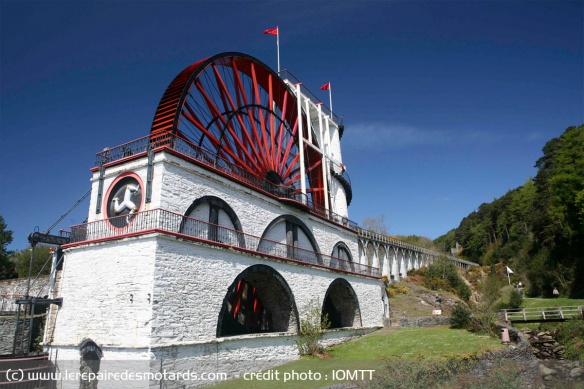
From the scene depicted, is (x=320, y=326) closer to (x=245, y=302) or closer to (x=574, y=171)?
(x=245, y=302)

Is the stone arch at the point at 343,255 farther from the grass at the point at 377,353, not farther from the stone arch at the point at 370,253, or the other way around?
the stone arch at the point at 370,253

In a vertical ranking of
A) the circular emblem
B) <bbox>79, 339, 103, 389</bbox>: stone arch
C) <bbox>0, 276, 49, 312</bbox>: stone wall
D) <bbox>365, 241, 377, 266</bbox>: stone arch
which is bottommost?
<bbox>79, 339, 103, 389</bbox>: stone arch

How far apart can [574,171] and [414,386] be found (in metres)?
30.8

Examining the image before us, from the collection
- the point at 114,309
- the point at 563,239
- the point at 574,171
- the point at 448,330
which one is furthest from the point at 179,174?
the point at 563,239

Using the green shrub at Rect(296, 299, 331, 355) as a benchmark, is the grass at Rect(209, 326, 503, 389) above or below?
below

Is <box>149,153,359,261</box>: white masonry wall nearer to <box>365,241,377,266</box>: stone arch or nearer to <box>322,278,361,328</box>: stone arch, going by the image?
<box>322,278,361,328</box>: stone arch

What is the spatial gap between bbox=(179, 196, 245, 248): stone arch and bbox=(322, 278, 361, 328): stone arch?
833cm

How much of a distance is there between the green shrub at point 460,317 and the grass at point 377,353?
721mm

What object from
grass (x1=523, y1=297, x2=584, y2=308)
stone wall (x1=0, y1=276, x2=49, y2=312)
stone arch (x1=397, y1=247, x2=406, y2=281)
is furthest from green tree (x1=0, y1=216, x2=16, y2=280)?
grass (x1=523, y1=297, x2=584, y2=308)

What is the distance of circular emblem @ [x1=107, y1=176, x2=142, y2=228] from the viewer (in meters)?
12.8

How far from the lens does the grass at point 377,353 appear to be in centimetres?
1196

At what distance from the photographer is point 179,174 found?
13164 millimetres

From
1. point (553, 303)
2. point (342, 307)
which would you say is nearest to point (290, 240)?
point (342, 307)

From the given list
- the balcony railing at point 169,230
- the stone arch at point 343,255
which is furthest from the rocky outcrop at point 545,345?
the balcony railing at point 169,230
